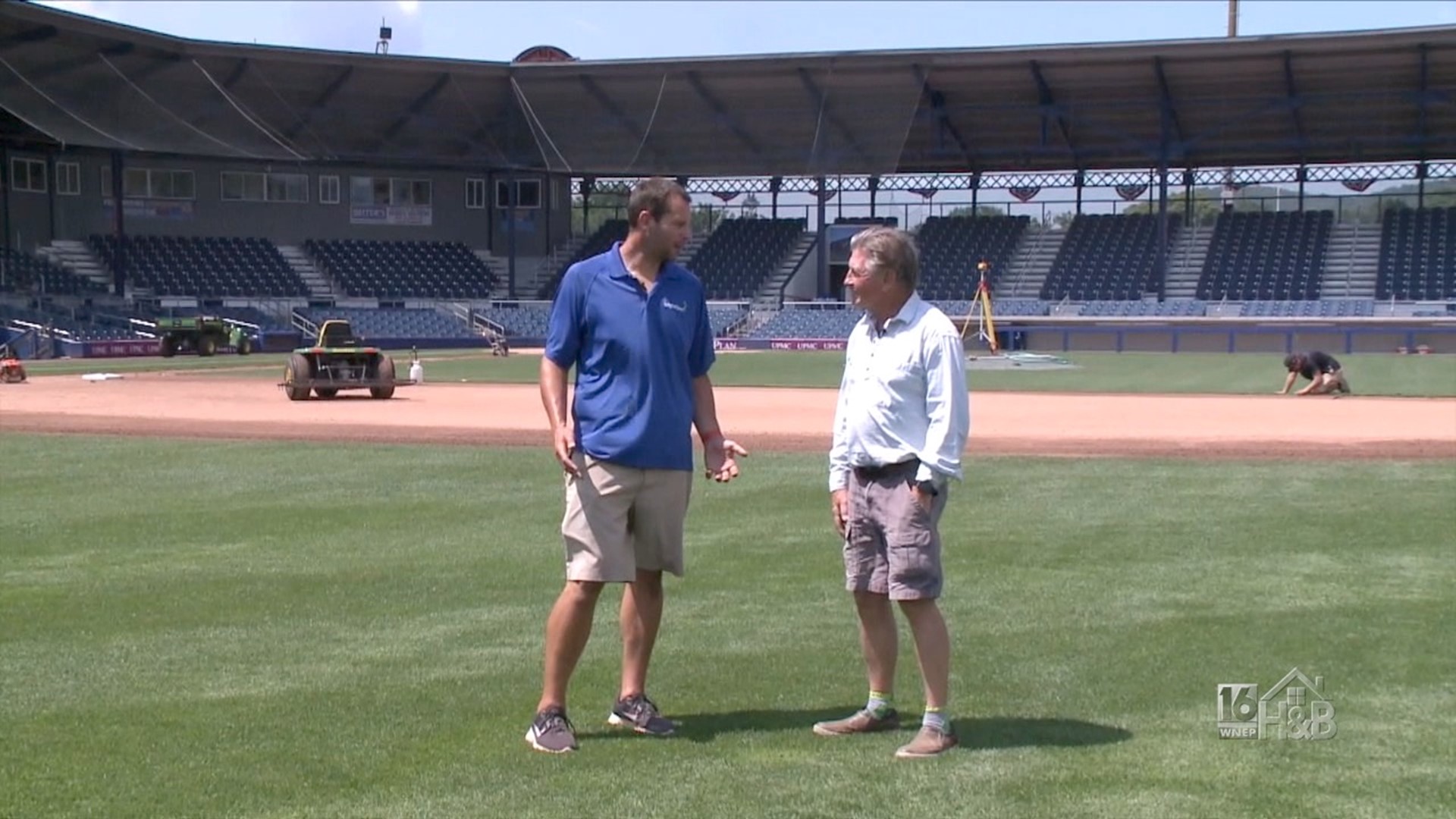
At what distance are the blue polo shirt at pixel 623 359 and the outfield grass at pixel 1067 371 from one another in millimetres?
26129

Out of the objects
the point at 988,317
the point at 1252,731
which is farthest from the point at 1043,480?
the point at 988,317

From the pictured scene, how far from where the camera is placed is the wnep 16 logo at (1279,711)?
21.4ft

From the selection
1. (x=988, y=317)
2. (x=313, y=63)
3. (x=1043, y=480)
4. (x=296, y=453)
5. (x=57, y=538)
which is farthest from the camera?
(x=313, y=63)

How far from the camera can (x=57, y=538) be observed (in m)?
12.0

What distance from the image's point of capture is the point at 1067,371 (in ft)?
136

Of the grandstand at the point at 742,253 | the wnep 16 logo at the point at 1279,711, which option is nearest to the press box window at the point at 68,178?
the grandstand at the point at 742,253

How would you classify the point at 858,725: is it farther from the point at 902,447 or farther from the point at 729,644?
the point at 729,644

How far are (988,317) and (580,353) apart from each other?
146 feet

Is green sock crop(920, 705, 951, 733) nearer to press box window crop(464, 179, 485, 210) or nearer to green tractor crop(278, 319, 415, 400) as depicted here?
green tractor crop(278, 319, 415, 400)

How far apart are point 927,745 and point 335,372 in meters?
25.6

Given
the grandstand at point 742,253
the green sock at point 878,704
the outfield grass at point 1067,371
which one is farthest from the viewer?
the grandstand at point 742,253

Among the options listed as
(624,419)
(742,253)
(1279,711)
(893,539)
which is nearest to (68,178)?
(742,253)

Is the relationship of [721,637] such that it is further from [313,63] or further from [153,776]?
[313,63]

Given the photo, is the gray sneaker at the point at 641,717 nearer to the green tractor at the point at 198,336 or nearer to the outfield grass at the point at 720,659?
the outfield grass at the point at 720,659
